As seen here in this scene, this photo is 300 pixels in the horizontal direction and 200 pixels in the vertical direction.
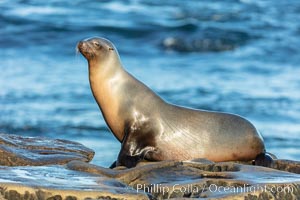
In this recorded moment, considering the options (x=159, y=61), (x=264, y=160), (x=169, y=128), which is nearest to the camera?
(x=264, y=160)

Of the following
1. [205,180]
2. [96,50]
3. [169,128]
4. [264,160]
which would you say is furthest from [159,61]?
[205,180]

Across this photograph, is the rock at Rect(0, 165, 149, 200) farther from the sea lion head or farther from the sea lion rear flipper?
the sea lion head

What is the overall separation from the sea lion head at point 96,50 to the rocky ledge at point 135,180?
1041mm

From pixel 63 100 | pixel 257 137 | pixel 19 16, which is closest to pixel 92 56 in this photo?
pixel 257 137

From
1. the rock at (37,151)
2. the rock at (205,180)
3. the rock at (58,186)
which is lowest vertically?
the rock at (58,186)

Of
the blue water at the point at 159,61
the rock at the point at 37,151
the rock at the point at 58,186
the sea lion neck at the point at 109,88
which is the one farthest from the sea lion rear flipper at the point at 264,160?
the blue water at the point at 159,61

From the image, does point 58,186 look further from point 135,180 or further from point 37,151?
point 37,151

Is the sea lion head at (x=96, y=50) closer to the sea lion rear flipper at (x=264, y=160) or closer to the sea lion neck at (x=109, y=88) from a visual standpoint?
the sea lion neck at (x=109, y=88)

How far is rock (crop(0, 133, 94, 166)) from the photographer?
5.90m

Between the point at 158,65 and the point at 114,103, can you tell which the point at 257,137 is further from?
the point at 158,65

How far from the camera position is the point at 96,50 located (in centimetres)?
691

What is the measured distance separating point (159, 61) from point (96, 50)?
12.2 meters

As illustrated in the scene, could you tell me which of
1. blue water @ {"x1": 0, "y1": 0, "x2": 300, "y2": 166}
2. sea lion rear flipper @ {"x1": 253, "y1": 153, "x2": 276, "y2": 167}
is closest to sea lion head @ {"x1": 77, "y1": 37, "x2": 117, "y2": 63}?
sea lion rear flipper @ {"x1": 253, "y1": 153, "x2": 276, "y2": 167}

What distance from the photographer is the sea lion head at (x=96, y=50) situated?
22.5 ft
